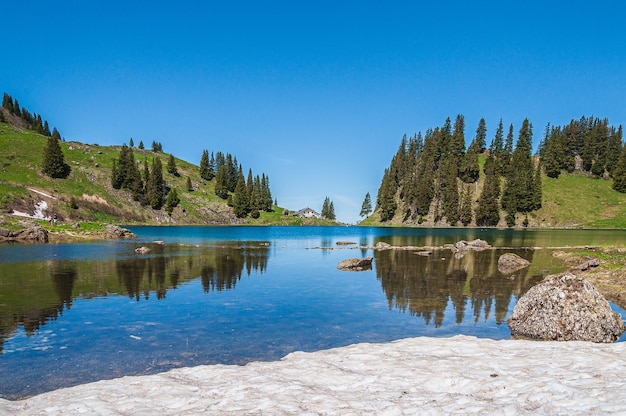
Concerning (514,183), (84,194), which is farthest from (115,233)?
(514,183)

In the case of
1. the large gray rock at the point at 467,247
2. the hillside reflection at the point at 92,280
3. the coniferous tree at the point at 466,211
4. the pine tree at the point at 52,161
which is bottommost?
the hillside reflection at the point at 92,280

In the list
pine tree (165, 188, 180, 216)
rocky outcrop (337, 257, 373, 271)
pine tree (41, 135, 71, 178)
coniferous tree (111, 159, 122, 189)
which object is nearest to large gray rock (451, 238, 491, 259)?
rocky outcrop (337, 257, 373, 271)

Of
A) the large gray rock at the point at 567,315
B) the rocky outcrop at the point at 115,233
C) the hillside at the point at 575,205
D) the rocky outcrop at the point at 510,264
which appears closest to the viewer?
the large gray rock at the point at 567,315

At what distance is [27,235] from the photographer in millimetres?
61625

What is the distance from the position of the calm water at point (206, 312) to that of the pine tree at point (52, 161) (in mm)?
117835

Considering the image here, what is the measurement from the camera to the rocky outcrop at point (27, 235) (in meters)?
59.8

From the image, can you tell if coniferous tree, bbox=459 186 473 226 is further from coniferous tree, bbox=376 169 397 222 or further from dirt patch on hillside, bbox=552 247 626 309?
dirt patch on hillside, bbox=552 247 626 309

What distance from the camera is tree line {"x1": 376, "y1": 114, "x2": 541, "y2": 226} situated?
6353 inches

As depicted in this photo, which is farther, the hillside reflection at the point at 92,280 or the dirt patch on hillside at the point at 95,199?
the dirt patch on hillside at the point at 95,199

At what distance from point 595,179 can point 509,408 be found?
719 feet

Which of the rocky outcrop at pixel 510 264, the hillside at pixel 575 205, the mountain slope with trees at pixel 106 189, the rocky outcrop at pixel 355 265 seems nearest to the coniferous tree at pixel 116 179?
the mountain slope with trees at pixel 106 189

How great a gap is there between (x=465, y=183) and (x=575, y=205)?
4583cm

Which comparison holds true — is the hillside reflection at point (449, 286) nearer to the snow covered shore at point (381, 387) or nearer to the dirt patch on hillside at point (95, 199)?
the snow covered shore at point (381, 387)

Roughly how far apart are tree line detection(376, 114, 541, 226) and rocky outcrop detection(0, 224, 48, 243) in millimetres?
149294
